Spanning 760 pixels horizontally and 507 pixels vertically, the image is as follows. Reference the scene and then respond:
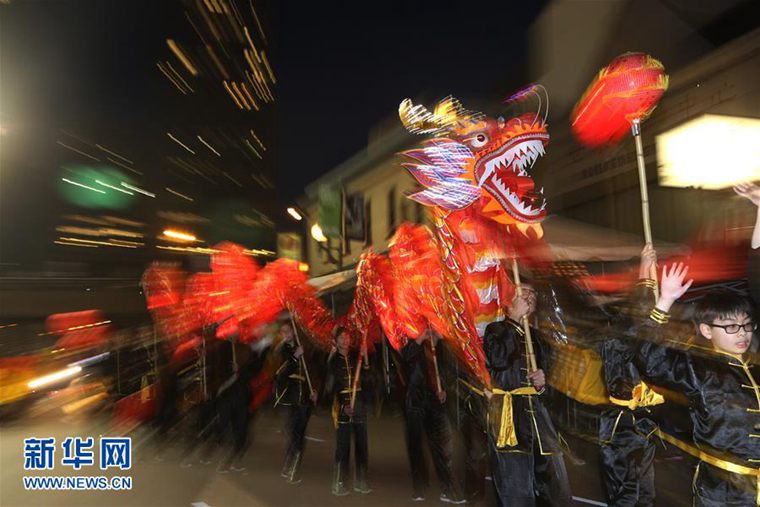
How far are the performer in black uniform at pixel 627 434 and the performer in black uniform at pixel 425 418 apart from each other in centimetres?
159

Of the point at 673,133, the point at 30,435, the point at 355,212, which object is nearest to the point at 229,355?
the point at 30,435

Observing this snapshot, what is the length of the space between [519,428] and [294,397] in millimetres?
2774

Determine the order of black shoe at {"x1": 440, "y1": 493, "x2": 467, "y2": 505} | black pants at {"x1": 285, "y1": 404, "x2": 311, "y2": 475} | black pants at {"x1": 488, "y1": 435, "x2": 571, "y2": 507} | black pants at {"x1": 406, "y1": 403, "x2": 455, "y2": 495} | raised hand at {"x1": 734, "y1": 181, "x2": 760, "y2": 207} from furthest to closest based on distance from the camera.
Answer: black pants at {"x1": 285, "y1": 404, "x2": 311, "y2": 475}
black pants at {"x1": 406, "y1": 403, "x2": 455, "y2": 495}
black shoe at {"x1": 440, "y1": 493, "x2": 467, "y2": 505}
black pants at {"x1": 488, "y1": 435, "x2": 571, "y2": 507}
raised hand at {"x1": 734, "y1": 181, "x2": 760, "y2": 207}

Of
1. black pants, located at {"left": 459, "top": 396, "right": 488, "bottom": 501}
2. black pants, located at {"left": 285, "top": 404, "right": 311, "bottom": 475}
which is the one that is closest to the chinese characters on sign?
black pants, located at {"left": 285, "top": 404, "right": 311, "bottom": 475}

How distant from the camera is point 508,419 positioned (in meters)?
3.28

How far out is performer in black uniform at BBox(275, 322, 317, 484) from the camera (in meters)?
5.43

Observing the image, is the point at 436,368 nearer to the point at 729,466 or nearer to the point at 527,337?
the point at 527,337

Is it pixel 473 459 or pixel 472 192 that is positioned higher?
pixel 472 192

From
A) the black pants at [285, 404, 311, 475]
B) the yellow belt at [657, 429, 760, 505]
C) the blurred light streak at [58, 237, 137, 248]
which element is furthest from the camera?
the blurred light streak at [58, 237, 137, 248]

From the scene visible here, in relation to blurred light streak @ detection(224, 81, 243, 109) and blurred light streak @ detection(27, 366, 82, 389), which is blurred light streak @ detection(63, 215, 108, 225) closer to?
blurred light streak @ detection(27, 366, 82, 389)

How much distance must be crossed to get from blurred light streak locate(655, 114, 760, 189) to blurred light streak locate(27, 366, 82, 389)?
8.10m

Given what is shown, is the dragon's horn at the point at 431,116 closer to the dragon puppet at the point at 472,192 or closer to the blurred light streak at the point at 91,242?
the dragon puppet at the point at 472,192

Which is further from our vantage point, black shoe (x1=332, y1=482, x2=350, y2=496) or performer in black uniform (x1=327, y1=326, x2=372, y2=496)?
performer in black uniform (x1=327, y1=326, x2=372, y2=496)

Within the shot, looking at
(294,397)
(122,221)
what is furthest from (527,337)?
(122,221)
